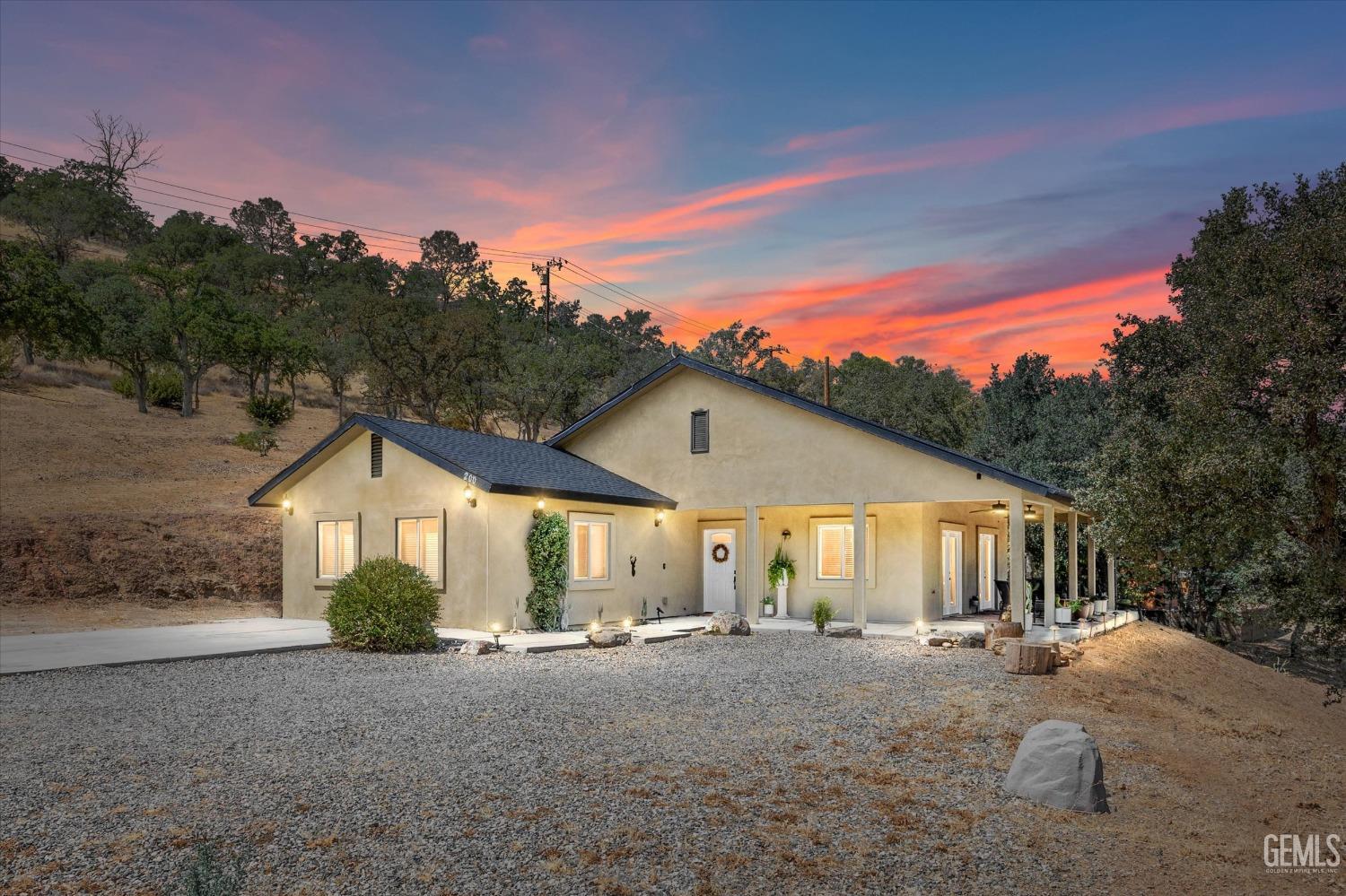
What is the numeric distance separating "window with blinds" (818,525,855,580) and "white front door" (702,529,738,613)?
7.35ft

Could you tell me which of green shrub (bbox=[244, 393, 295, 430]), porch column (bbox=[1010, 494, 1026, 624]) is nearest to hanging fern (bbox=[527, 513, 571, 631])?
porch column (bbox=[1010, 494, 1026, 624])

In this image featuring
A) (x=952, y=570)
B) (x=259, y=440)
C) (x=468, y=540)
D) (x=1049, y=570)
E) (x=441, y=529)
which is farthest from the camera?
(x=259, y=440)

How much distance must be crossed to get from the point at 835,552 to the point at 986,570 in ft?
19.6

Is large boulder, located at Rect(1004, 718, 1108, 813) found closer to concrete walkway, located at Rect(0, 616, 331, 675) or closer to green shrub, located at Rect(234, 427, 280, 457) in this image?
concrete walkway, located at Rect(0, 616, 331, 675)

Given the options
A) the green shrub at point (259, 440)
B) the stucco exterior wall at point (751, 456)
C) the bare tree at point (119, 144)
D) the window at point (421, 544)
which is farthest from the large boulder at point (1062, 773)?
the bare tree at point (119, 144)

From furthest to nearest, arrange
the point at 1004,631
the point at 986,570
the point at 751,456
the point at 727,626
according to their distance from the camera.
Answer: the point at 986,570 < the point at 751,456 < the point at 727,626 < the point at 1004,631

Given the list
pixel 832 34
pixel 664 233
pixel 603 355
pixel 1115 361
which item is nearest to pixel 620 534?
pixel 664 233

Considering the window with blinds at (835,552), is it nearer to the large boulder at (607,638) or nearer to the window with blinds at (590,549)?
the window with blinds at (590,549)

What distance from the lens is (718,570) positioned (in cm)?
2170

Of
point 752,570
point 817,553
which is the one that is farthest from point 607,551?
point 817,553

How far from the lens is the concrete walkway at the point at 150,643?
1296 centimetres

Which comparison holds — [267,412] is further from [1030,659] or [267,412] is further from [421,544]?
[1030,659]

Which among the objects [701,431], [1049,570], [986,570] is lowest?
[986,570]

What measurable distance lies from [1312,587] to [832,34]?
43.9ft
